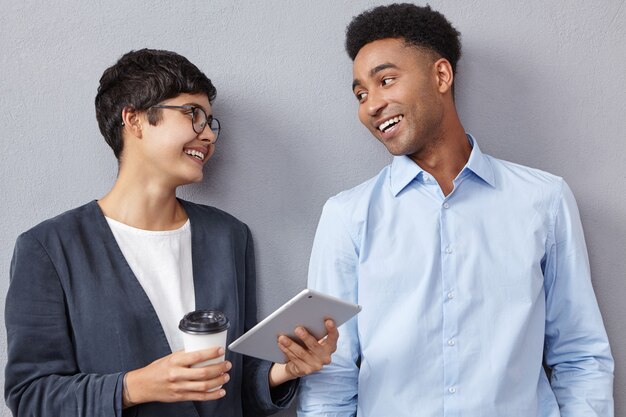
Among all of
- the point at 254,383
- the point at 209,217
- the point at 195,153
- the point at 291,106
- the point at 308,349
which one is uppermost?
the point at 291,106

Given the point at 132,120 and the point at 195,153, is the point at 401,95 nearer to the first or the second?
the point at 195,153

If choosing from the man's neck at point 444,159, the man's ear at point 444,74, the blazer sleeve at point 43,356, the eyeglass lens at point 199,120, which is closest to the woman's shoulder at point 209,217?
the eyeglass lens at point 199,120

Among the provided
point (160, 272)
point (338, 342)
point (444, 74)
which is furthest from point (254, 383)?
point (444, 74)

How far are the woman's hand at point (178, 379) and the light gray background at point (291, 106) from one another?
0.51 meters

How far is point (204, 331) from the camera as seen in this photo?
126 centimetres

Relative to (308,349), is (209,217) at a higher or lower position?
higher

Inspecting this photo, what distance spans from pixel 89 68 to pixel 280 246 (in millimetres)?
692

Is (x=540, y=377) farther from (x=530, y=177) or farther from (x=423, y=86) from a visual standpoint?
(x=423, y=86)

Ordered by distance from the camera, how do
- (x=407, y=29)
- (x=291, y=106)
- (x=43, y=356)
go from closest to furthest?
(x=43, y=356) → (x=407, y=29) → (x=291, y=106)

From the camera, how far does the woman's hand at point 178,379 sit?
130 centimetres

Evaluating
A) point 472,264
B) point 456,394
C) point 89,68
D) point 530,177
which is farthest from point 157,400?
point 530,177

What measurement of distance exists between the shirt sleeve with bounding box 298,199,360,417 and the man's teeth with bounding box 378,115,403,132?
222mm

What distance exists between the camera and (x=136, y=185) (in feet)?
5.25

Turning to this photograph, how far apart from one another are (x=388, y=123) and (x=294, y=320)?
1.82 ft
